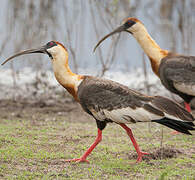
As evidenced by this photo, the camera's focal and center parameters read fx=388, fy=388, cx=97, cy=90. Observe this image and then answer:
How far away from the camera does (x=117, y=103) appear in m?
5.04

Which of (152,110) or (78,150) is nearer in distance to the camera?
(152,110)

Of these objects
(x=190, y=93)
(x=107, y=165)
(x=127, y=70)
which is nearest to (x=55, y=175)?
(x=107, y=165)

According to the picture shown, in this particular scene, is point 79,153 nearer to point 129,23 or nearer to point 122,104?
point 122,104

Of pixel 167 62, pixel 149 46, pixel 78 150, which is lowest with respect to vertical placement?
pixel 78 150

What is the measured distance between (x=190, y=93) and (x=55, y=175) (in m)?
3.80

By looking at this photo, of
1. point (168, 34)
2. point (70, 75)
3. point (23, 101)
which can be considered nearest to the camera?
point (70, 75)

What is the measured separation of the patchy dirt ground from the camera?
181 inches

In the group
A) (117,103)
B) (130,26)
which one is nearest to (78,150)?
(117,103)

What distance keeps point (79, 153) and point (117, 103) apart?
3.61 ft

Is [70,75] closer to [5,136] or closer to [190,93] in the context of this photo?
[5,136]

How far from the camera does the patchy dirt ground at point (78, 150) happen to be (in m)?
4.61

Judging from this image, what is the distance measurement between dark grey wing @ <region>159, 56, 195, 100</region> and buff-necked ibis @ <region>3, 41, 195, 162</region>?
2.39m

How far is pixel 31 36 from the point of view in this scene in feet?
36.1

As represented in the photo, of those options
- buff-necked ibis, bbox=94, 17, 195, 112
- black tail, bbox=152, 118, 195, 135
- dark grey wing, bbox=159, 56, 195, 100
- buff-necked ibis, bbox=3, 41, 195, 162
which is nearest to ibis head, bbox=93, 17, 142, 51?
buff-necked ibis, bbox=94, 17, 195, 112
